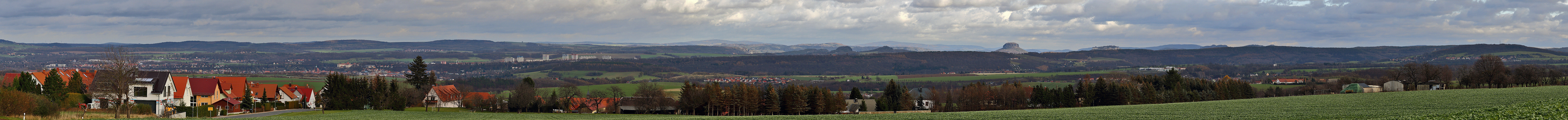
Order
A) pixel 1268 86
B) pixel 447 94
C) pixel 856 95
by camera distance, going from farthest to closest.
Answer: pixel 1268 86 → pixel 856 95 → pixel 447 94

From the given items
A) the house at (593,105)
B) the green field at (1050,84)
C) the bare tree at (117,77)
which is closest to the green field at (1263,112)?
the bare tree at (117,77)

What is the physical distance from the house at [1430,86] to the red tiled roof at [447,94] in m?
82.5

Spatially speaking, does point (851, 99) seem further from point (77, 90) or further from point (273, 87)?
point (77, 90)

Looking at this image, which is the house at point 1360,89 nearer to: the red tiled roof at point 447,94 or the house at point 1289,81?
the house at point 1289,81

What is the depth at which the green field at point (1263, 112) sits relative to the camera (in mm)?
28109

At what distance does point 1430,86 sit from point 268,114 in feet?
303

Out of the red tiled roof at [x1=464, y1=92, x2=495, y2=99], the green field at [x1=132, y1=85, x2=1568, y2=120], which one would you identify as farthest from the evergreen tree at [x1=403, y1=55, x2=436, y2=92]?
the green field at [x1=132, y1=85, x2=1568, y2=120]

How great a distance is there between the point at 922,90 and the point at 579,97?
209ft

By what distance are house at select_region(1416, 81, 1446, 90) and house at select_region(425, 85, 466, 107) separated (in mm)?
82249

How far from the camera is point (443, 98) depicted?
267 ft

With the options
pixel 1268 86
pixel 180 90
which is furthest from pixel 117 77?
pixel 1268 86

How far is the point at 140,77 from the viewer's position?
4931 centimetres

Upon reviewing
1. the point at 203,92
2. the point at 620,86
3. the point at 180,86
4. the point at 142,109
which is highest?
Answer: the point at 180,86

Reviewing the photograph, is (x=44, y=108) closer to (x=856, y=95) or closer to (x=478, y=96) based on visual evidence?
(x=478, y=96)
